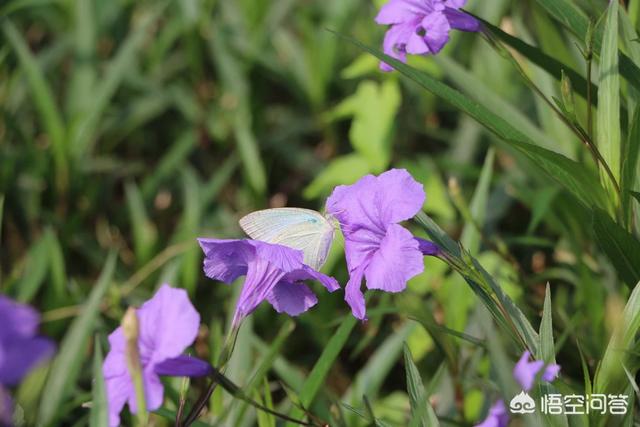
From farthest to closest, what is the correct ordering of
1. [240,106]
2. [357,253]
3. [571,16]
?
1. [240,106]
2. [571,16]
3. [357,253]

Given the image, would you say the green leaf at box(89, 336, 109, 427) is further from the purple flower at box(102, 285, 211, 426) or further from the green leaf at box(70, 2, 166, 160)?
the green leaf at box(70, 2, 166, 160)

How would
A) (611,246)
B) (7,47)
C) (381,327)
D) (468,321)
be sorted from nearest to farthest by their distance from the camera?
(611,246)
(468,321)
(381,327)
(7,47)

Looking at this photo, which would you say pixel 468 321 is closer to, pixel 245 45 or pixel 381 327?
pixel 381 327

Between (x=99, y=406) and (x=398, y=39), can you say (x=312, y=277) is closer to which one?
(x=99, y=406)

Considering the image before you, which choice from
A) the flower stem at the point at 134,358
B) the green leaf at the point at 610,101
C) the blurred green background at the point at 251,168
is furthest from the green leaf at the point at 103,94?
the flower stem at the point at 134,358

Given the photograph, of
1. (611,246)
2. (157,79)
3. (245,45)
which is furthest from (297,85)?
(611,246)

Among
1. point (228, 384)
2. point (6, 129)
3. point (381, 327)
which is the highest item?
point (228, 384)

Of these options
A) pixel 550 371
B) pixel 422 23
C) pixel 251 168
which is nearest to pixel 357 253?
pixel 550 371
